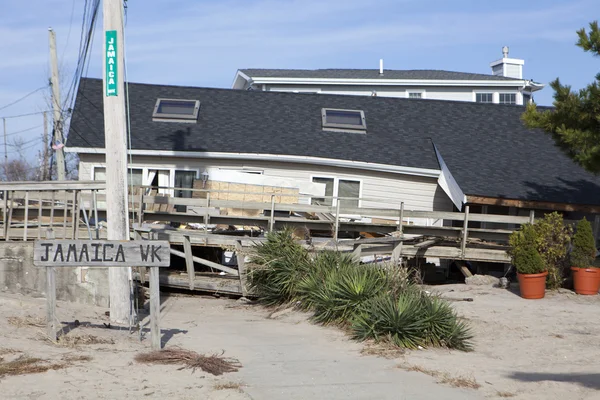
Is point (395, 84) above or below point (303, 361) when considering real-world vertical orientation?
above

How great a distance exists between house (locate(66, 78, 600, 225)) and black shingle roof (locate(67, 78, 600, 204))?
4cm

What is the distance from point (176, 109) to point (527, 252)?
11784 millimetres

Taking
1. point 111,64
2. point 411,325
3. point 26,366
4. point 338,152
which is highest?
point 111,64

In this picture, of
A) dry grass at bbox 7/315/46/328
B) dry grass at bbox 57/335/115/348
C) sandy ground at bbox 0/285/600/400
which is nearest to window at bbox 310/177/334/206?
sandy ground at bbox 0/285/600/400

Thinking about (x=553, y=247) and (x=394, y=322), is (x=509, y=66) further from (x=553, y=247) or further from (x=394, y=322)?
(x=394, y=322)

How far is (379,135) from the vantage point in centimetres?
2269

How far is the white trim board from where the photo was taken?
67.5ft

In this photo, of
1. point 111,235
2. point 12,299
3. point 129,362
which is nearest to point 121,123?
point 111,235

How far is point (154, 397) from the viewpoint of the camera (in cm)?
736

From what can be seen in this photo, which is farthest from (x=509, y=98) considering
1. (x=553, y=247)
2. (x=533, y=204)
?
(x=553, y=247)

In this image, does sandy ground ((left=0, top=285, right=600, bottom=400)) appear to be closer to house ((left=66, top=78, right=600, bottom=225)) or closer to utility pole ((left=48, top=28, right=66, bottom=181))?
house ((left=66, top=78, right=600, bottom=225))

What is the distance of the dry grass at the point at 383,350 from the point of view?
32.4 feet

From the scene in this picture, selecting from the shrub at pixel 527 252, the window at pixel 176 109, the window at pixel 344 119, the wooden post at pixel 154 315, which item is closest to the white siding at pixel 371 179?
the window at pixel 176 109

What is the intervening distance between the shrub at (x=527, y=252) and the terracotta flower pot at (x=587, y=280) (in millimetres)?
768
